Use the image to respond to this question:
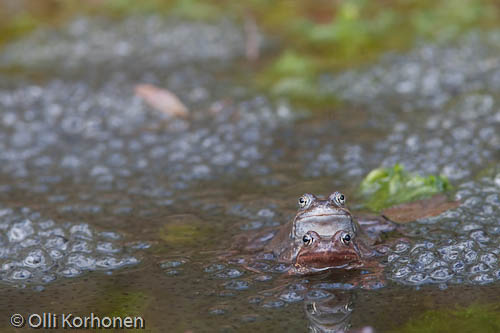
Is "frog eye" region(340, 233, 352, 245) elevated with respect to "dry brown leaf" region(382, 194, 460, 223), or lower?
lower

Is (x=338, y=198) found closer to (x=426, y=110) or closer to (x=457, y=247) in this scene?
(x=457, y=247)

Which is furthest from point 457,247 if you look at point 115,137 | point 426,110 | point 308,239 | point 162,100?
point 162,100

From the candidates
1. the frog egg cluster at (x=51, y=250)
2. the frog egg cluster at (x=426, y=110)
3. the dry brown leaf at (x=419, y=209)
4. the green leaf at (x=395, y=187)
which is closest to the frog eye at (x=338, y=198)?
the dry brown leaf at (x=419, y=209)

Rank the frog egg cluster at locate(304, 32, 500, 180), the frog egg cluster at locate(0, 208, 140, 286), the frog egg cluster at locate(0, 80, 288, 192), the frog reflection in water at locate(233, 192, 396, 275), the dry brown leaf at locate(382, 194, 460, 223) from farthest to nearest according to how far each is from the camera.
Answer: the frog egg cluster at locate(0, 80, 288, 192) < the frog egg cluster at locate(304, 32, 500, 180) < the dry brown leaf at locate(382, 194, 460, 223) < the frog egg cluster at locate(0, 208, 140, 286) < the frog reflection in water at locate(233, 192, 396, 275)

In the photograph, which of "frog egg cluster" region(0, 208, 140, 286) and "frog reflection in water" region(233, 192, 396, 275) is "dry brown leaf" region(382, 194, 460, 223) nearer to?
"frog reflection in water" region(233, 192, 396, 275)

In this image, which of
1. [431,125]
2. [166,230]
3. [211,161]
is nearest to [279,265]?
[166,230]

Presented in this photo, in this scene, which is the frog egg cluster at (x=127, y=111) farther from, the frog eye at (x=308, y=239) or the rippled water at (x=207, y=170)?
the frog eye at (x=308, y=239)

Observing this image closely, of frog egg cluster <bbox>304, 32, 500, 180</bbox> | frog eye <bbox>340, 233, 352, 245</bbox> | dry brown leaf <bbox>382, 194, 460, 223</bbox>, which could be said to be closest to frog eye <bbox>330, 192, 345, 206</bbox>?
frog eye <bbox>340, 233, 352, 245</bbox>
